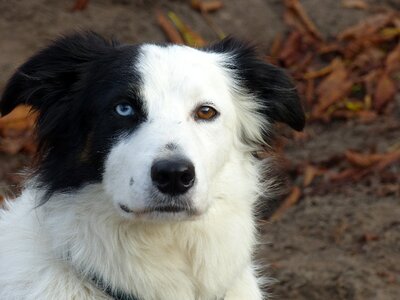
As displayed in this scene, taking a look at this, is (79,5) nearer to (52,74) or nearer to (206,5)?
(206,5)

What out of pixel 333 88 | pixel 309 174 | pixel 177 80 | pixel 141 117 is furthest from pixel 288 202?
pixel 141 117

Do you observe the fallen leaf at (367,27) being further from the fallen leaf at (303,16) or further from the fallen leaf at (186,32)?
the fallen leaf at (186,32)

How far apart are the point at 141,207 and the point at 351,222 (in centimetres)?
292

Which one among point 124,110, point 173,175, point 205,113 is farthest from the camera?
point 205,113

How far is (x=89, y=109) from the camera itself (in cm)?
399

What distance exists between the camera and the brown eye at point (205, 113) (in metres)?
3.94

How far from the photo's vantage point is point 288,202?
6.68m

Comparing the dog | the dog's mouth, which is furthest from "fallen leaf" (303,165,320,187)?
the dog's mouth

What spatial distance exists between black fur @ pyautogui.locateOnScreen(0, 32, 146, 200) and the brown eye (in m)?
0.32

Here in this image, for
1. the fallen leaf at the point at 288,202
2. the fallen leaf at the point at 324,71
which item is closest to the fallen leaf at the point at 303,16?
the fallen leaf at the point at 324,71

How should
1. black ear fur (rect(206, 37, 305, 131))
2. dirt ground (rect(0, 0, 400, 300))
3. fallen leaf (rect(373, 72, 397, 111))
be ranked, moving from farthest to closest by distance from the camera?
fallen leaf (rect(373, 72, 397, 111)), dirt ground (rect(0, 0, 400, 300)), black ear fur (rect(206, 37, 305, 131))

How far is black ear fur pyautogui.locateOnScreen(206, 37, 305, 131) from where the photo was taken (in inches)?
173

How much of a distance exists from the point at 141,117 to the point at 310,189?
325 cm

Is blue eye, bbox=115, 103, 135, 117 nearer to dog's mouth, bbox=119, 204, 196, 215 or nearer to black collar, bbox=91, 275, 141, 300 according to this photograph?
dog's mouth, bbox=119, 204, 196, 215
